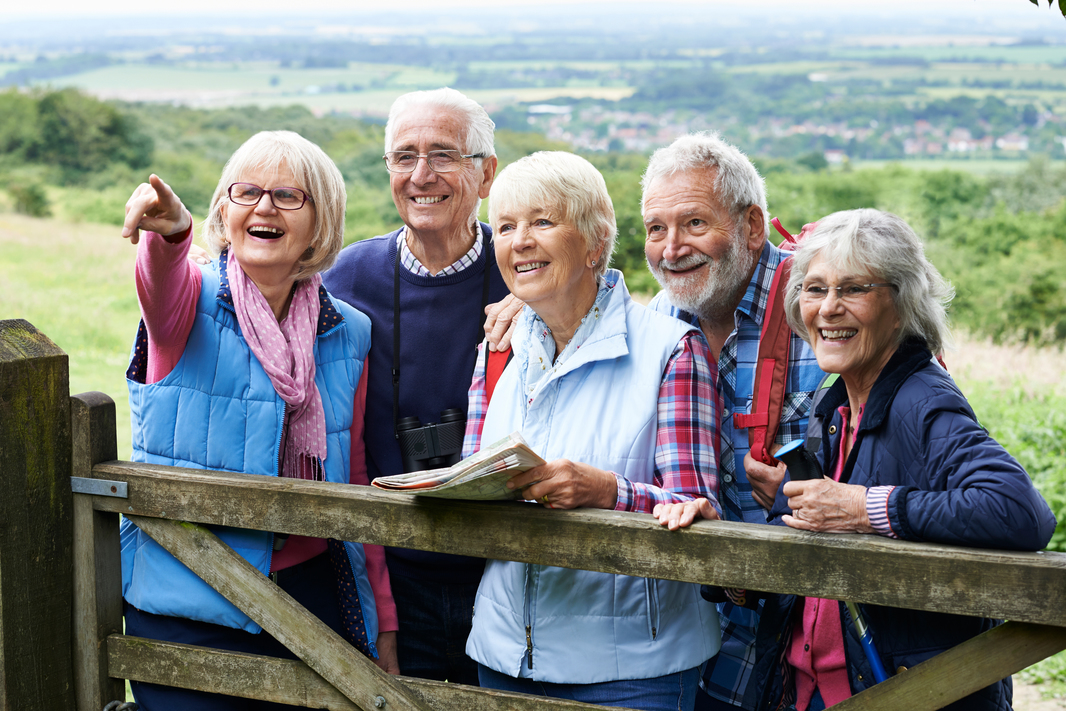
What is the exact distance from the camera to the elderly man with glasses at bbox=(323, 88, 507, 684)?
3.05m

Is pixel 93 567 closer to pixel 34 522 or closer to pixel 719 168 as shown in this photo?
pixel 34 522

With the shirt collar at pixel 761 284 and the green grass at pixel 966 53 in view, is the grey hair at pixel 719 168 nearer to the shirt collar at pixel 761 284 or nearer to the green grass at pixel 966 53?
the shirt collar at pixel 761 284

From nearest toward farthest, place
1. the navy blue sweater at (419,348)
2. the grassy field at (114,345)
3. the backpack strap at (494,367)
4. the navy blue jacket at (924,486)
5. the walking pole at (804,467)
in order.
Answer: the navy blue jacket at (924,486) < the walking pole at (804,467) < the backpack strap at (494,367) < the navy blue sweater at (419,348) < the grassy field at (114,345)

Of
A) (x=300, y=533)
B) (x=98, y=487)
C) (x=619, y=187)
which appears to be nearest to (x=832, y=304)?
(x=300, y=533)

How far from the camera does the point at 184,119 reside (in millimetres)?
69062

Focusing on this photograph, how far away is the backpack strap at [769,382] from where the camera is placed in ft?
9.31

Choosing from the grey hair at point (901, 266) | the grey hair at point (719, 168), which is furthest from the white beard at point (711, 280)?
the grey hair at point (901, 266)

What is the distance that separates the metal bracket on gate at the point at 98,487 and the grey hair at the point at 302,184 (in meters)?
0.75

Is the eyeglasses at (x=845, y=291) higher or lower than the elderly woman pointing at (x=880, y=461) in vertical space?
higher

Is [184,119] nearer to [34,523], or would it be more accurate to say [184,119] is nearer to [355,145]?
[355,145]

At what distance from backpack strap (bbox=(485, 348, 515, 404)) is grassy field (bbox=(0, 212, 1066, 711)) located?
4222 millimetres

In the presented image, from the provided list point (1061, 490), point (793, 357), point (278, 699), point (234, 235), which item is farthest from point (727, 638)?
point (1061, 490)

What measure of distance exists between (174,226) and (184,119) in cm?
7309

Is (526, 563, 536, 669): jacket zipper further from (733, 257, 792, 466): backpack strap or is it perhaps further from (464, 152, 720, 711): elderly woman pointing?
(733, 257, 792, 466): backpack strap
